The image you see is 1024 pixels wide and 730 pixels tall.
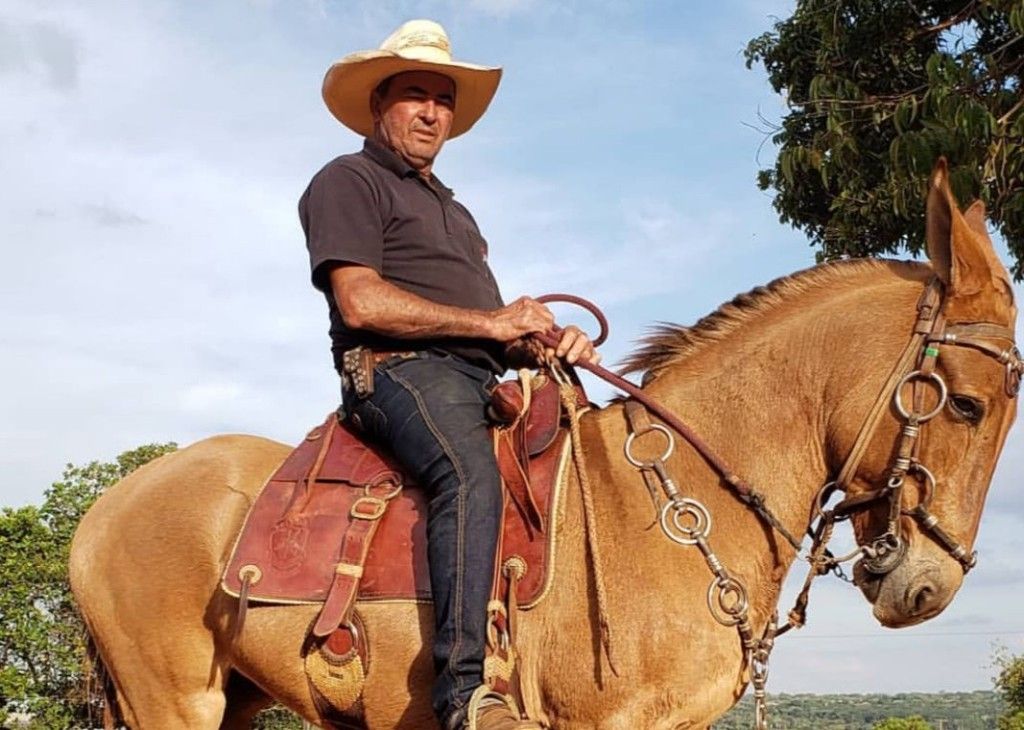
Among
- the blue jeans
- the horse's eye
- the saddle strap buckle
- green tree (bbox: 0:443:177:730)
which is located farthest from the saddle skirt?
green tree (bbox: 0:443:177:730)

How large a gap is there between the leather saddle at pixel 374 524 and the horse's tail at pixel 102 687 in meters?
1.38

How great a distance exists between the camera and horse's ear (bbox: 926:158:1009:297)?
4203 mm

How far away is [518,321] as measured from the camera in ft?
15.1

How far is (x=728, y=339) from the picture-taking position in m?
4.68

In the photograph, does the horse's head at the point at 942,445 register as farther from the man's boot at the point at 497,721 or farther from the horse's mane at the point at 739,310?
the man's boot at the point at 497,721

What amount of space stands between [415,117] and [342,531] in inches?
74.9

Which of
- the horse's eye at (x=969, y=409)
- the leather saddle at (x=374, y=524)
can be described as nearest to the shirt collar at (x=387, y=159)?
the leather saddle at (x=374, y=524)

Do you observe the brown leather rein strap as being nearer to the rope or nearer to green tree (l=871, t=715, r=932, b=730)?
the rope

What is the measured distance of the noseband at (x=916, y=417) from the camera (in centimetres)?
405

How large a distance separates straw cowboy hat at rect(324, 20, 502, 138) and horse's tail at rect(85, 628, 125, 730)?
2920 millimetres

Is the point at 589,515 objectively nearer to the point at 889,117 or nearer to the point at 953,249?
the point at 953,249

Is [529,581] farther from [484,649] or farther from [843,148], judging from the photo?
[843,148]

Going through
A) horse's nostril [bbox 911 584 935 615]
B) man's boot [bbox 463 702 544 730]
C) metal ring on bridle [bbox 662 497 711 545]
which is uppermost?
metal ring on bridle [bbox 662 497 711 545]

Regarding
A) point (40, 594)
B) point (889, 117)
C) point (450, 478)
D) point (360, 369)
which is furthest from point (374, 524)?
point (40, 594)
